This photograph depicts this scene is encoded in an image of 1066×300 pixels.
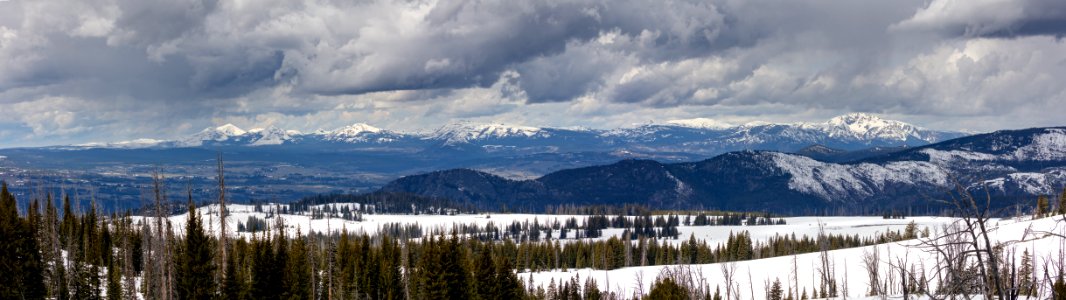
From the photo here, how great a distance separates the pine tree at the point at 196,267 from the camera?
53.0 metres

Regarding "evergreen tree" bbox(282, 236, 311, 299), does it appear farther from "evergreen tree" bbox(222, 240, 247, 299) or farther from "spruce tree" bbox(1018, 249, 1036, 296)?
"spruce tree" bbox(1018, 249, 1036, 296)

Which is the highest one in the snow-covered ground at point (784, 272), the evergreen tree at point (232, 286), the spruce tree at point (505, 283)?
the evergreen tree at point (232, 286)

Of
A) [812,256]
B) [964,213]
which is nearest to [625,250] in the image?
[812,256]

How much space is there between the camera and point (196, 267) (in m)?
53.2

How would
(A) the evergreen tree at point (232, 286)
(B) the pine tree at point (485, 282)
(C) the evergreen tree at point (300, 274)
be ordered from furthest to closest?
(B) the pine tree at point (485, 282)
(C) the evergreen tree at point (300, 274)
(A) the evergreen tree at point (232, 286)

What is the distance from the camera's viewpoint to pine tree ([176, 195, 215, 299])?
53031 mm

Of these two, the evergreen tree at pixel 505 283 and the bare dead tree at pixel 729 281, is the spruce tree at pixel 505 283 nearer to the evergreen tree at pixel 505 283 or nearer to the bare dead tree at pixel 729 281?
the evergreen tree at pixel 505 283

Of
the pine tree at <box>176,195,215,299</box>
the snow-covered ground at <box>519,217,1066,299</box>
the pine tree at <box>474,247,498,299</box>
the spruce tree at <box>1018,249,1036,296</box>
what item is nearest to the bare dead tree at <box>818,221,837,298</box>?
the snow-covered ground at <box>519,217,1066,299</box>

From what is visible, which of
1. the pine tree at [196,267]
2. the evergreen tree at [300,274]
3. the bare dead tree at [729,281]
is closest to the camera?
the pine tree at [196,267]

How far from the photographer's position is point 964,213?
47.5 ft

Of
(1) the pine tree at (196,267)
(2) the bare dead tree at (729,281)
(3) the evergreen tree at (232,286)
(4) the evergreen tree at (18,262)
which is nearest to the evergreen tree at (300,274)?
(3) the evergreen tree at (232,286)

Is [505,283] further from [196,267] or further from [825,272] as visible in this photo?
[825,272]

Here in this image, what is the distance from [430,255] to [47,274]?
122ft

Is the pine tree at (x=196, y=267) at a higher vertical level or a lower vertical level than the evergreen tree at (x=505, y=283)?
higher
